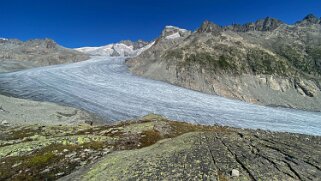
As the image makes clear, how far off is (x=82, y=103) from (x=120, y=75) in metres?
38.5

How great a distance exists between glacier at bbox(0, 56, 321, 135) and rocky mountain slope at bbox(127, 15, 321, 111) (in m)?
6.90

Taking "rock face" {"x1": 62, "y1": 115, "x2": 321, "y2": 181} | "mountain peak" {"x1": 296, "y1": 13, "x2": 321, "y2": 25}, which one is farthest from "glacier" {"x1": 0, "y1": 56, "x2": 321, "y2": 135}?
"mountain peak" {"x1": 296, "y1": 13, "x2": 321, "y2": 25}

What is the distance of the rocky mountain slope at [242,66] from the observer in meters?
77.1

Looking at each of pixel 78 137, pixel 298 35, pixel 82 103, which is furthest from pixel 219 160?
pixel 298 35

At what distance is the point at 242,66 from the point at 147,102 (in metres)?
42.5

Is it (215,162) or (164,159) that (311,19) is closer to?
(215,162)

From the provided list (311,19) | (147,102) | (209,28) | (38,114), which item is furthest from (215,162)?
(311,19)

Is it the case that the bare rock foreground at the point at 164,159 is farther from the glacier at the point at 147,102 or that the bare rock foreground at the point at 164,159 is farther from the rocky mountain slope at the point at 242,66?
the rocky mountain slope at the point at 242,66

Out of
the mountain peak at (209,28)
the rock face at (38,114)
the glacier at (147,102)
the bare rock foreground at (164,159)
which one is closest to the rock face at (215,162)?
the bare rock foreground at (164,159)

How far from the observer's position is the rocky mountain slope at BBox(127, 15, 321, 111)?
77125mm

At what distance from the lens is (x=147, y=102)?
6144 centimetres

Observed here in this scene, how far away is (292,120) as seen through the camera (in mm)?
55688

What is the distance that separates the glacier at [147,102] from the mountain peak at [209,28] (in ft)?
135

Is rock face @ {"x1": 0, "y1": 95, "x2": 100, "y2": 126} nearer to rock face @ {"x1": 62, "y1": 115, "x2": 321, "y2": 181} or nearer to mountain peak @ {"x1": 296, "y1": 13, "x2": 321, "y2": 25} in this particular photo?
rock face @ {"x1": 62, "y1": 115, "x2": 321, "y2": 181}
